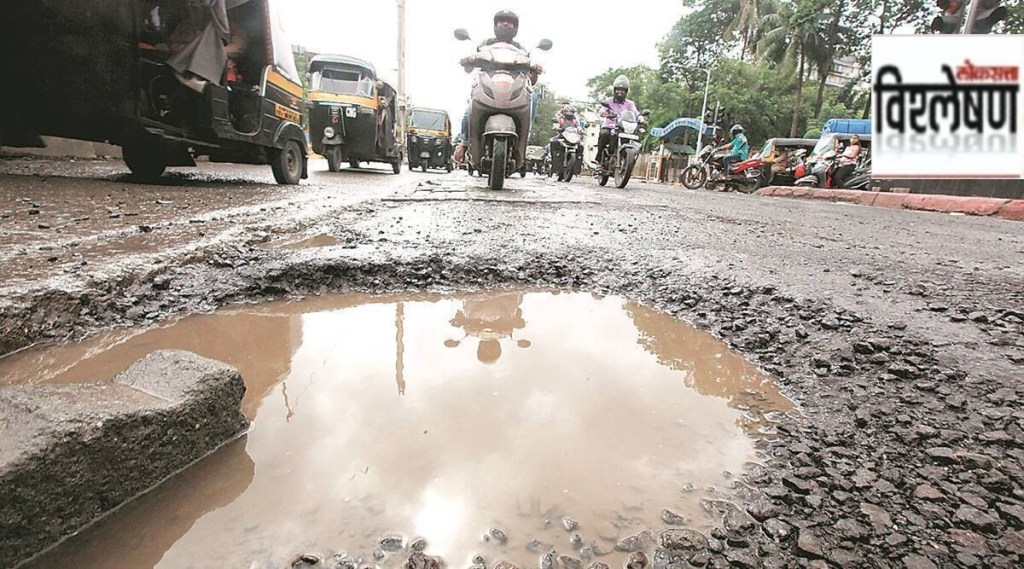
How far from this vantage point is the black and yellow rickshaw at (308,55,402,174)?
9.51 metres

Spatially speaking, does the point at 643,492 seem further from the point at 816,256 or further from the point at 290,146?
the point at 290,146

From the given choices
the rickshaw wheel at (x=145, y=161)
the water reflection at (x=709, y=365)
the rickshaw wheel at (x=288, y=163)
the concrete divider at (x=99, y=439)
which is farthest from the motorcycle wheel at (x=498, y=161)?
the concrete divider at (x=99, y=439)

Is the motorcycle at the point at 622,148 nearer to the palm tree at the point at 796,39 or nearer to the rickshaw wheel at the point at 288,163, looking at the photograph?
the rickshaw wheel at the point at 288,163

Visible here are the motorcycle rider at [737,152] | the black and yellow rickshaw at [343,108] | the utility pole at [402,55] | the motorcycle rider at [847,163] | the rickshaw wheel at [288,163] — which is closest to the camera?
the rickshaw wheel at [288,163]

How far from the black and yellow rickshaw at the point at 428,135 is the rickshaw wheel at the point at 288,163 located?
9.73 m

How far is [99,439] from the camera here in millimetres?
734

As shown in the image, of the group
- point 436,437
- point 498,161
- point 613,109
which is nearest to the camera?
point 436,437

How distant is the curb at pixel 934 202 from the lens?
20.0ft

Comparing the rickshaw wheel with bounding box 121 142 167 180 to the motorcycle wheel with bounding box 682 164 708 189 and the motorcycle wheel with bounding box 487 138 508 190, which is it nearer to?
the motorcycle wheel with bounding box 487 138 508 190

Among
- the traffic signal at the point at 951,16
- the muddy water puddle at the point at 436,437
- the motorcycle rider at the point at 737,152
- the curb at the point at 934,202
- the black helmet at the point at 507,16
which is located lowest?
the muddy water puddle at the point at 436,437

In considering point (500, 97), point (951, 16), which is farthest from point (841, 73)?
point (500, 97)

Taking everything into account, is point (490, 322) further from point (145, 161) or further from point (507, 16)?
point (507, 16)

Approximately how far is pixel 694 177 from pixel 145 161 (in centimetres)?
1178

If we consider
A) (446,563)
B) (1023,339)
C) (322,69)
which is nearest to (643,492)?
(446,563)
